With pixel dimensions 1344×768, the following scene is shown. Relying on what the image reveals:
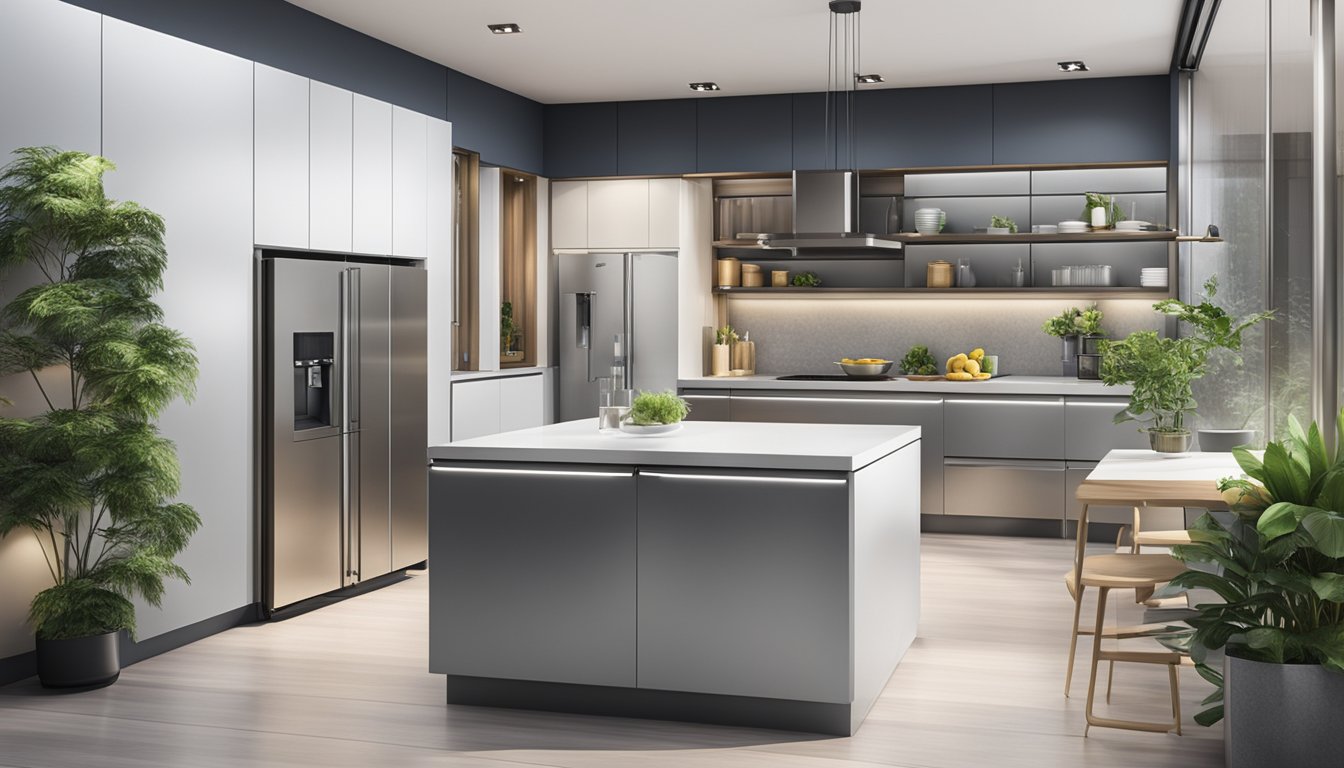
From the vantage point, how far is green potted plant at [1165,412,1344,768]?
3.12 m

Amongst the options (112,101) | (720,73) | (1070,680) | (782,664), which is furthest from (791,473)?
(720,73)

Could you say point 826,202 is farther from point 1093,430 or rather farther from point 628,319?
point 1093,430

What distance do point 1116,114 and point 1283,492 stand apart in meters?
5.15

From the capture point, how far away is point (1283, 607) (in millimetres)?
3266

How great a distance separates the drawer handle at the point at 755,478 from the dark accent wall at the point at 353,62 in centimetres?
308

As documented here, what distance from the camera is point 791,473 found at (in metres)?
3.88

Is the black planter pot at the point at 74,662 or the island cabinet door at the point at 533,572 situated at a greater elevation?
the island cabinet door at the point at 533,572

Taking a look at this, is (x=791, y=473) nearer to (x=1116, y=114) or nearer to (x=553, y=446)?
(x=553, y=446)

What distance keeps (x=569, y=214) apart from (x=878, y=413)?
2.63m

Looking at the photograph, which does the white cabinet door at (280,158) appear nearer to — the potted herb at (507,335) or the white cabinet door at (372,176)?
the white cabinet door at (372,176)

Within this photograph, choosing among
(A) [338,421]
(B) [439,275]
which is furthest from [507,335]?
(A) [338,421]

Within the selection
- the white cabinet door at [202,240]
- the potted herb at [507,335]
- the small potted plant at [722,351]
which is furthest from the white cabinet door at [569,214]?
the white cabinet door at [202,240]

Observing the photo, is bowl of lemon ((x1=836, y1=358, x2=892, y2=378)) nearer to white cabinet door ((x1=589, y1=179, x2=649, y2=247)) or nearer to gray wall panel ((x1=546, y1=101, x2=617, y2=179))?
white cabinet door ((x1=589, y1=179, x2=649, y2=247))

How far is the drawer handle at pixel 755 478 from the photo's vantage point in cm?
382
